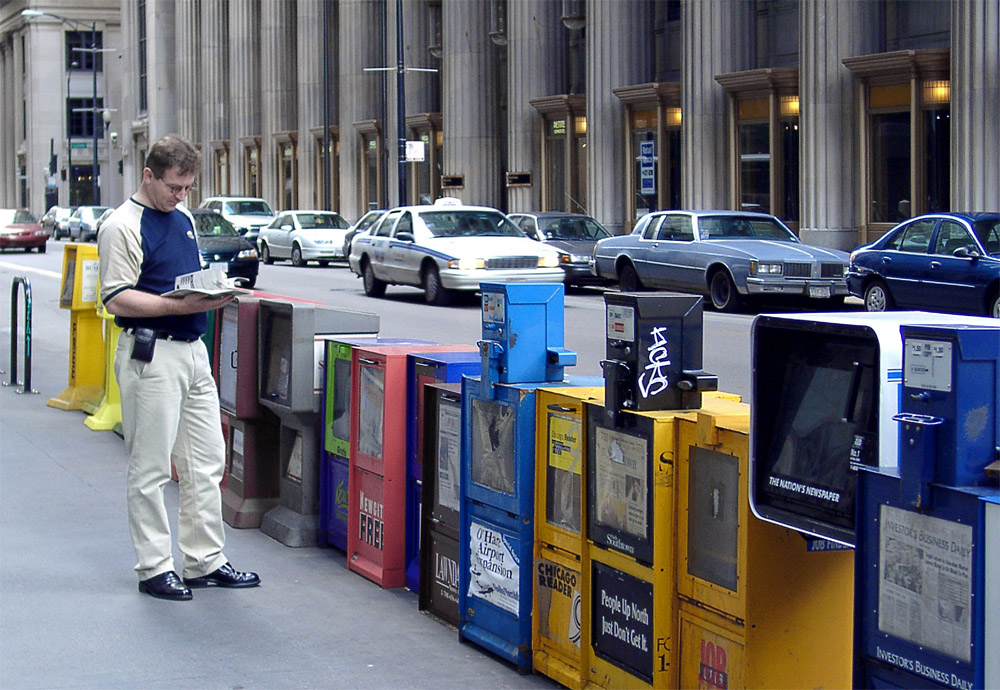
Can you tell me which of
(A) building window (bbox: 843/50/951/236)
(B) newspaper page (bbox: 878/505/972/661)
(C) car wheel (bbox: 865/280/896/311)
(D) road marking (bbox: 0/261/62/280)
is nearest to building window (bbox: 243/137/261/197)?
(D) road marking (bbox: 0/261/62/280)

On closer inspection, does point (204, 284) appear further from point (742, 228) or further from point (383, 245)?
point (383, 245)

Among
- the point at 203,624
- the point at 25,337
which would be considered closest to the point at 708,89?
the point at 25,337

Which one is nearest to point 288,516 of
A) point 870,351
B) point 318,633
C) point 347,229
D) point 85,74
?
point 318,633

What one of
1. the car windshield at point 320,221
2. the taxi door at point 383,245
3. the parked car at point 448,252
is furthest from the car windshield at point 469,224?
the car windshield at point 320,221

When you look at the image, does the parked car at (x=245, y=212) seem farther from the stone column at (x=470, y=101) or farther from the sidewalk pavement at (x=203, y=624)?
the sidewalk pavement at (x=203, y=624)

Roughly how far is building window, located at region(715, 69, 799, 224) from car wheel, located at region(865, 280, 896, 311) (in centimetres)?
1102

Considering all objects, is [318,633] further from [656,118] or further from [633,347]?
[656,118]

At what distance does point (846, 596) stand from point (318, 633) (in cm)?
242

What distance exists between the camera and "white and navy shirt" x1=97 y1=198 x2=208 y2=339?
616cm

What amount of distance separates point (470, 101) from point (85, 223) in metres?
24.0

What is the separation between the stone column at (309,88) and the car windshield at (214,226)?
2559cm

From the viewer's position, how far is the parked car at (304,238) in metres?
37.5

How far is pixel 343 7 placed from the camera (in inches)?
2018

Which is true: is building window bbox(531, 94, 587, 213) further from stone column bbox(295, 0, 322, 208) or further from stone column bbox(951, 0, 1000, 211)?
stone column bbox(295, 0, 322, 208)
